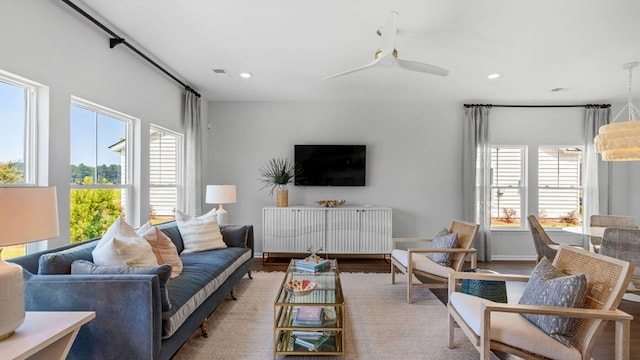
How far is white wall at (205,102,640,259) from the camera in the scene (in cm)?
544

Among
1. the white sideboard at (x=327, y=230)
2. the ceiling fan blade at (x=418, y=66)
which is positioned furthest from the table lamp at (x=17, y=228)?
the white sideboard at (x=327, y=230)

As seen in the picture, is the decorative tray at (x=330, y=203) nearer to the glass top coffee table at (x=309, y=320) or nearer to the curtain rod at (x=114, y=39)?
the glass top coffee table at (x=309, y=320)

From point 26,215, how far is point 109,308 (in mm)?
713

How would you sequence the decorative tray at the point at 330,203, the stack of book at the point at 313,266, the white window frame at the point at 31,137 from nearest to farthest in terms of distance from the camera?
1. the white window frame at the point at 31,137
2. the stack of book at the point at 313,266
3. the decorative tray at the point at 330,203

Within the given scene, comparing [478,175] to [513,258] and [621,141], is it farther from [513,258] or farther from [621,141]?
[621,141]

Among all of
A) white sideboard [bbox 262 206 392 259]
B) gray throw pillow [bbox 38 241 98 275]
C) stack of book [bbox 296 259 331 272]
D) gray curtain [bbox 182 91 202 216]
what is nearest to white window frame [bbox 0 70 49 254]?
gray throw pillow [bbox 38 241 98 275]

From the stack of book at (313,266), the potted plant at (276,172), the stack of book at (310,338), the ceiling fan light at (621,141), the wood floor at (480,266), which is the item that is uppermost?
the ceiling fan light at (621,141)

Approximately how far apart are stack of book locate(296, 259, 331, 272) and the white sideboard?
5.94ft

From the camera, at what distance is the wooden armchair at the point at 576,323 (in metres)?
1.68

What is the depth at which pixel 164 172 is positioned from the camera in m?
4.31

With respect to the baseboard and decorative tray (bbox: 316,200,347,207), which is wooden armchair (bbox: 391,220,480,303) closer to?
decorative tray (bbox: 316,200,347,207)

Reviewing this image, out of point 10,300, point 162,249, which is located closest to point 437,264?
point 162,249

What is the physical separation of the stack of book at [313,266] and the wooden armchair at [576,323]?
1505mm

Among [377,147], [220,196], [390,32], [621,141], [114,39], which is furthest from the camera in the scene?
[377,147]
